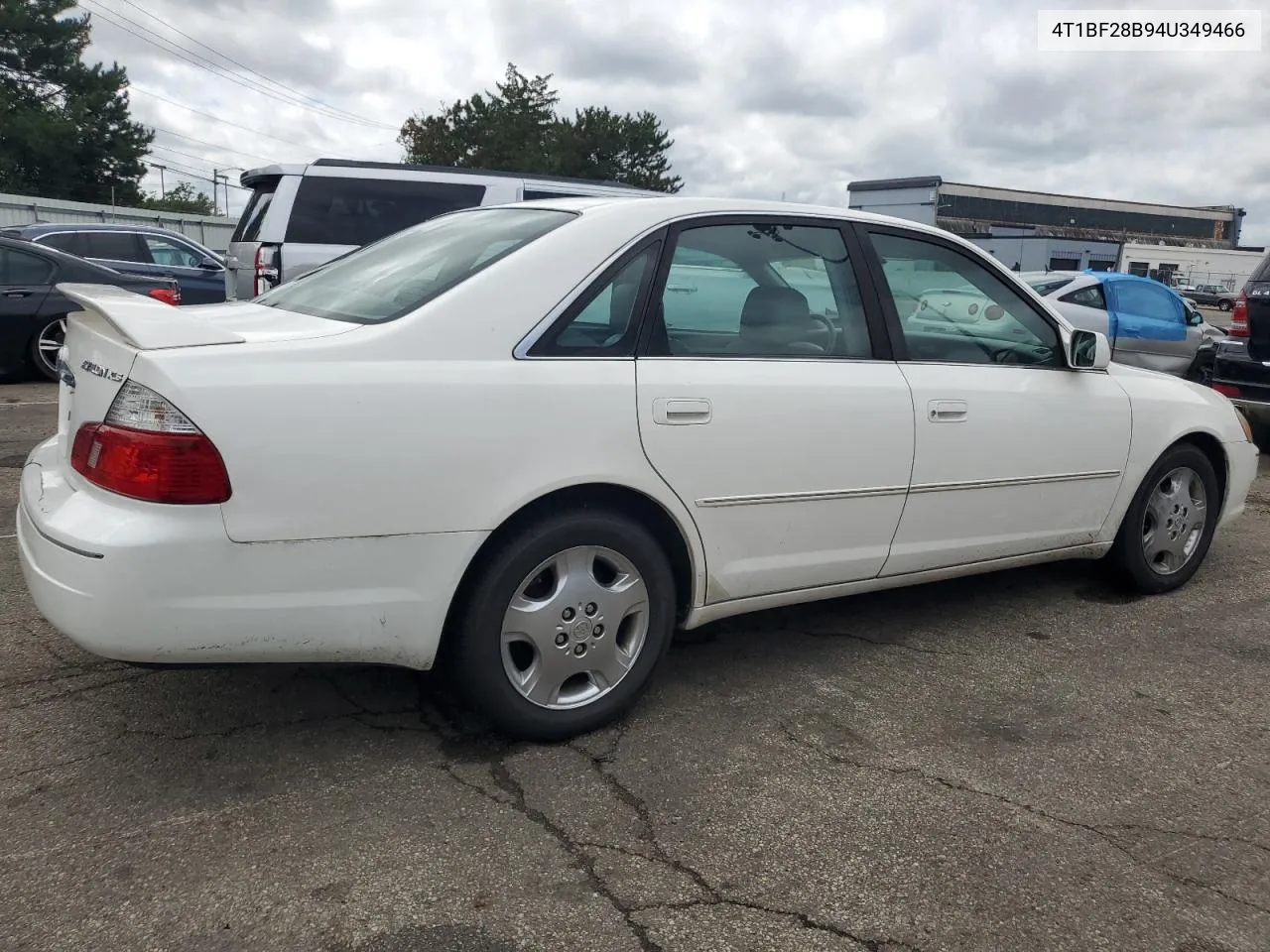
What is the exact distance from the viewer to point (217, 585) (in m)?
2.42

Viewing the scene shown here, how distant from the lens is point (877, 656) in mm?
3758

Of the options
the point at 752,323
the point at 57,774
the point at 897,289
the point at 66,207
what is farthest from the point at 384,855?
the point at 66,207

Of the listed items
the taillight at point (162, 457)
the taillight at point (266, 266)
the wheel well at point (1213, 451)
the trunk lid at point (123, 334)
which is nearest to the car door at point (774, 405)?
the trunk lid at point (123, 334)

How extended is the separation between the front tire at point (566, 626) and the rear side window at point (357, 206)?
658 centimetres

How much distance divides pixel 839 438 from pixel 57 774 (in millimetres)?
2392

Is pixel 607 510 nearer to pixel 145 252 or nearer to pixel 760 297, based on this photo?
pixel 760 297

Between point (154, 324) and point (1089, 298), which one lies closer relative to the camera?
point (154, 324)

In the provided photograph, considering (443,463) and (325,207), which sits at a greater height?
(325,207)

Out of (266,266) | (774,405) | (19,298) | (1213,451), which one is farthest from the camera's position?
(19,298)

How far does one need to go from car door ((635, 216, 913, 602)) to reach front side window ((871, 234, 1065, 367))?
0.18 metres

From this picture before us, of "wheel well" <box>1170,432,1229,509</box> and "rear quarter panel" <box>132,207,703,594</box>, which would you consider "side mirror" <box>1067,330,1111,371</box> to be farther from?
"rear quarter panel" <box>132,207,703,594</box>

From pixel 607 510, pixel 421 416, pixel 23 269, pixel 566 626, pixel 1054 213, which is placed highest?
pixel 1054 213

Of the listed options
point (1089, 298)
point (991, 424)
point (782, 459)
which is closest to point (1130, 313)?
point (1089, 298)

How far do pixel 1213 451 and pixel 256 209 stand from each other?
25.9 ft
